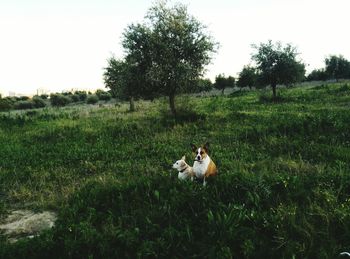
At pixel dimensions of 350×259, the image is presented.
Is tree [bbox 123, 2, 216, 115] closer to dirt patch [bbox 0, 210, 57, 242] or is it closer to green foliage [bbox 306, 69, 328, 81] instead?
dirt patch [bbox 0, 210, 57, 242]

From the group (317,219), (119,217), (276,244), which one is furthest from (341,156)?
(119,217)

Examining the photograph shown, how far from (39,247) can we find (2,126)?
70.7 ft

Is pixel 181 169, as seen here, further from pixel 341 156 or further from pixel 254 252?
pixel 341 156

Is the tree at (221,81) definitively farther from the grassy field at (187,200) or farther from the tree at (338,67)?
the grassy field at (187,200)

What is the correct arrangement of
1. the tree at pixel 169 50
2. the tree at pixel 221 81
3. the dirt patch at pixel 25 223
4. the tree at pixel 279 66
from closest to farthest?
1. the dirt patch at pixel 25 223
2. the tree at pixel 169 50
3. the tree at pixel 279 66
4. the tree at pixel 221 81

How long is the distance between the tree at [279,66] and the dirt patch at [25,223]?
3554 cm

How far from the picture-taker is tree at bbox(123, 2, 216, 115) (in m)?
24.7

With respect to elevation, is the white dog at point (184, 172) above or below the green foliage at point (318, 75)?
below

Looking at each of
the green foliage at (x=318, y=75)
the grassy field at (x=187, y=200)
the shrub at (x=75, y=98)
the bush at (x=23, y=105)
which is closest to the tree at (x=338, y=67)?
the green foliage at (x=318, y=75)

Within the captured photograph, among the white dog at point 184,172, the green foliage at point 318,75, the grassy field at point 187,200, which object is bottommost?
the grassy field at point 187,200

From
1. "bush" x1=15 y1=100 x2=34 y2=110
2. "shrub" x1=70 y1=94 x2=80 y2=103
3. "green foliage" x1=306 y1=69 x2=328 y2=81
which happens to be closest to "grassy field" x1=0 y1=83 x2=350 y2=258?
"bush" x1=15 y1=100 x2=34 y2=110

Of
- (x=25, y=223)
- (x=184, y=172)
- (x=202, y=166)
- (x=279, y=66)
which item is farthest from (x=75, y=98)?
(x=202, y=166)

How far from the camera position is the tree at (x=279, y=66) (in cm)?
4091

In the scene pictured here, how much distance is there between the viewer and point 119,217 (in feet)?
24.1
